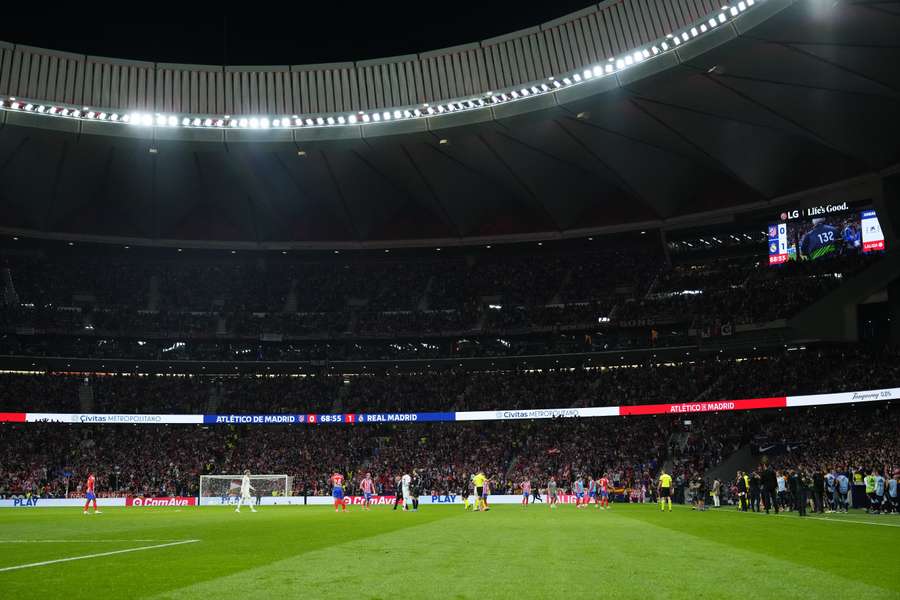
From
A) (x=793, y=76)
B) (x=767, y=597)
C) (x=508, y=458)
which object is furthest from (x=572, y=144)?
(x=767, y=597)

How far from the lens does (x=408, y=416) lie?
2391 inches

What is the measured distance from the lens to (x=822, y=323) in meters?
50.2

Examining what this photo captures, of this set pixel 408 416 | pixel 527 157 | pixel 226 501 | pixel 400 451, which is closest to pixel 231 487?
pixel 226 501

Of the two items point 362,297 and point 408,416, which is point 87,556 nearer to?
point 408,416

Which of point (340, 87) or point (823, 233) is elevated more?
point (340, 87)

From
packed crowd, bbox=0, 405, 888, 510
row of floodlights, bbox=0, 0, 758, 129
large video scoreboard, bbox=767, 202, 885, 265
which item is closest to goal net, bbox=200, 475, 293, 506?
packed crowd, bbox=0, 405, 888, 510

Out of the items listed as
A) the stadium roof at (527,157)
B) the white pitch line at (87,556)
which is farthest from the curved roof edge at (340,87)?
the white pitch line at (87,556)

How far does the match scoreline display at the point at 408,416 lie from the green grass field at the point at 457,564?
33.2 meters

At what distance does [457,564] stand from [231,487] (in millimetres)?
42327

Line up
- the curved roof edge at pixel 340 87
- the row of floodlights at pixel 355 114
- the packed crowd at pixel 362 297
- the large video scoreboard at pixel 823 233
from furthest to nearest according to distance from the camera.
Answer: the packed crowd at pixel 362 297
the large video scoreboard at pixel 823 233
the curved roof edge at pixel 340 87
the row of floodlights at pixel 355 114

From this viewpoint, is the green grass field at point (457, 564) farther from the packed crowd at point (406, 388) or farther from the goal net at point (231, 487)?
the packed crowd at point (406, 388)

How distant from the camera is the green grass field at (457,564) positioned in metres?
8.84

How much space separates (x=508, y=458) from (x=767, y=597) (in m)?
49.9

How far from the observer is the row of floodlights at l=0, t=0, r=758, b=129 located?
3869 centimetres
